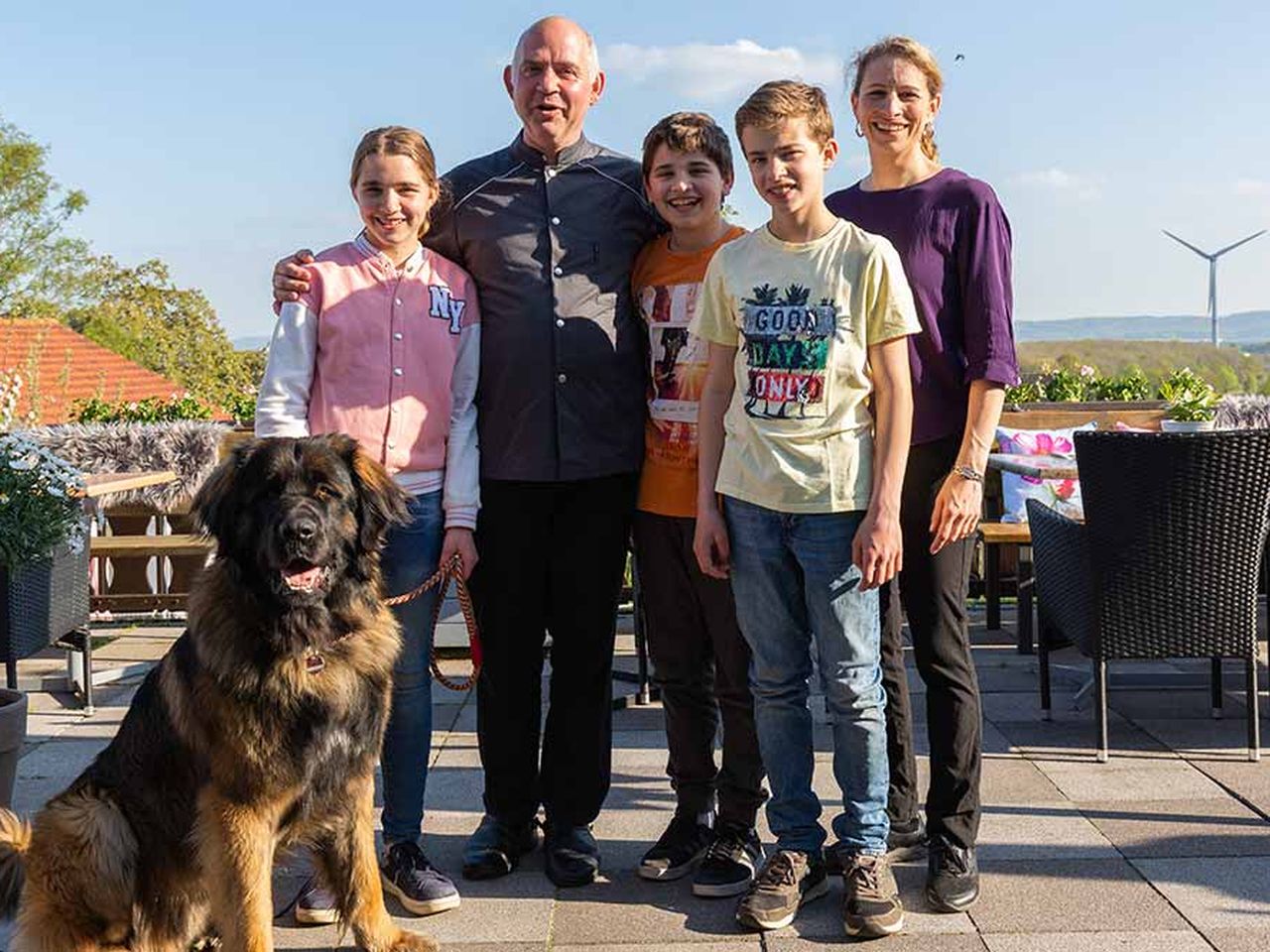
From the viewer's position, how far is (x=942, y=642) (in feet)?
11.1

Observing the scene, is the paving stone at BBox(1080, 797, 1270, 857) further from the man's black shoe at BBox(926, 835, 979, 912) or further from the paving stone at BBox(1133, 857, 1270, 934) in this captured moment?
the man's black shoe at BBox(926, 835, 979, 912)

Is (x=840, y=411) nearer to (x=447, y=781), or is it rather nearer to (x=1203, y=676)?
(x=447, y=781)

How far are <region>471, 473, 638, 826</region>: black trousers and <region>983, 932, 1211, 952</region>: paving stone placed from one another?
1.19m

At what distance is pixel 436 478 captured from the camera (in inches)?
137

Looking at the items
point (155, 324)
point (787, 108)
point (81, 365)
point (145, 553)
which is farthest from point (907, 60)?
point (155, 324)

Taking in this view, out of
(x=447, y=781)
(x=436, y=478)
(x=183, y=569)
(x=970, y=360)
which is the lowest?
(x=447, y=781)

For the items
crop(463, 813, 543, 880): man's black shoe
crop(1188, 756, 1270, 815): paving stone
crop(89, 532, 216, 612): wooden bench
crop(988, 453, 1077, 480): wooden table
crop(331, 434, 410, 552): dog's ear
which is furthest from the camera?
crop(89, 532, 216, 612): wooden bench

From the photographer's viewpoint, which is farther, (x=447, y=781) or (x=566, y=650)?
(x=447, y=781)

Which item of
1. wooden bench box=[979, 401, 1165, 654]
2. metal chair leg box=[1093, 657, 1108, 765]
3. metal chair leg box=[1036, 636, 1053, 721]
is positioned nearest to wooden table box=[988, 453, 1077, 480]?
wooden bench box=[979, 401, 1165, 654]

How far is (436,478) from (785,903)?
1.41 meters

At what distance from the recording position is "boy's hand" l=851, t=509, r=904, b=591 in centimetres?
312

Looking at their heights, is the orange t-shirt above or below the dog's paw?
above

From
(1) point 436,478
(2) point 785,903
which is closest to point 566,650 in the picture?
(1) point 436,478

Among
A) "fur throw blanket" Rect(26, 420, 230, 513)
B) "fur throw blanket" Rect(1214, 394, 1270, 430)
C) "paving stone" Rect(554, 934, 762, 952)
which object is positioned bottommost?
"paving stone" Rect(554, 934, 762, 952)
